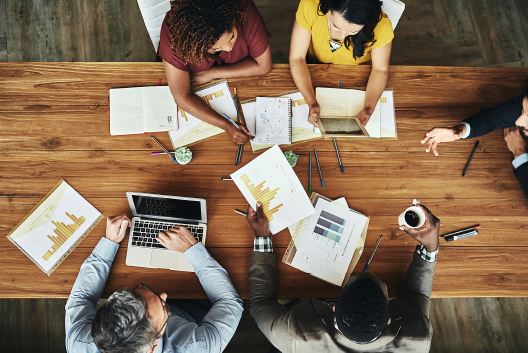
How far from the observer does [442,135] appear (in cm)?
154

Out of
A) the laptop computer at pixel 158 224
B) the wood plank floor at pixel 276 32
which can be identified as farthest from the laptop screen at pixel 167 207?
the wood plank floor at pixel 276 32

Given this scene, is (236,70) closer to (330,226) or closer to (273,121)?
(273,121)

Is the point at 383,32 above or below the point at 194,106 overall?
above

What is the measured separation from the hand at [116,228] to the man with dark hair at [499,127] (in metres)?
1.48

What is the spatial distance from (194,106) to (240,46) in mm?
389

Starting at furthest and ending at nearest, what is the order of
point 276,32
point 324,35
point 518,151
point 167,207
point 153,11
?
point 276,32, point 153,11, point 324,35, point 518,151, point 167,207

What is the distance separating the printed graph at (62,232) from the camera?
1421 mm

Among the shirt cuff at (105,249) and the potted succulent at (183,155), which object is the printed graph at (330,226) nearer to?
the potted succulent at (183,155)

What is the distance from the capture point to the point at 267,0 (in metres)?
2.75

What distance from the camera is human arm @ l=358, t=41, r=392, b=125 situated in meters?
1.59

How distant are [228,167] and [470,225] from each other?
119 cm

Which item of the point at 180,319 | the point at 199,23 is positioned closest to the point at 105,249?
the point at 180,319

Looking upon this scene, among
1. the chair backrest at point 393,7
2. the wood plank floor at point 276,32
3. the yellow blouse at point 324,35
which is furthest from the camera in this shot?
the wood plank floor at point 276,32

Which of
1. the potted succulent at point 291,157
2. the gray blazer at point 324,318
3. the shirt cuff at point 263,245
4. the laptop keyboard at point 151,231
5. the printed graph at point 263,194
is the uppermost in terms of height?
the potted succulent at point 291,157
